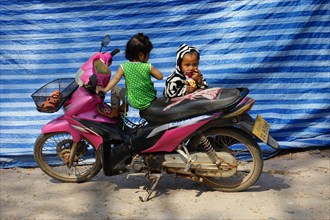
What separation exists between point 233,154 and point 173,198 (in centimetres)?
63

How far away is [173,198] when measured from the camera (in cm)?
479

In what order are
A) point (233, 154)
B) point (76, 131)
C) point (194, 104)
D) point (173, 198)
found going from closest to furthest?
point (194, 104), point (173, 198), point (233, 154), point (76, 131)

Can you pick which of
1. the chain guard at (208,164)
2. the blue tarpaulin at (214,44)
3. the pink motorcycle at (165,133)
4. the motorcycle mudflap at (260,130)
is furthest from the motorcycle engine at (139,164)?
the blue tarpaulin at (214,44)

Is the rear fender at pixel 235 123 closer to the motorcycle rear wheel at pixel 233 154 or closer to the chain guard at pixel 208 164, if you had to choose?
the motorcycle rear wheel at pixel 233 154

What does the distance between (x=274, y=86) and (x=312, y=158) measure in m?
0.80

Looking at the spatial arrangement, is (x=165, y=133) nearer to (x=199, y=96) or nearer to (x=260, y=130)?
(x=199, y=96)

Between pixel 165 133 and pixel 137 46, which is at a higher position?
pixel 137 46

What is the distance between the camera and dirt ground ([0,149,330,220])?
449cm

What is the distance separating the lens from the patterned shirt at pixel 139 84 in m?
4.64

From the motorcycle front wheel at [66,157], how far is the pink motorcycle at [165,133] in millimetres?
15

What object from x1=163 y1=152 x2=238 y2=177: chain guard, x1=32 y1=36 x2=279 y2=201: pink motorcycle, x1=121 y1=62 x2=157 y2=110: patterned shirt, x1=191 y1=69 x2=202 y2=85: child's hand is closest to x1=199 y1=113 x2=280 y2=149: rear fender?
x1=32 y1=36 x2=279 y2=201: pink motorcycle

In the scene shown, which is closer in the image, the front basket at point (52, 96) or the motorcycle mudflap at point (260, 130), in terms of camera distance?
the motorcycle mudflap at point (260, 130)

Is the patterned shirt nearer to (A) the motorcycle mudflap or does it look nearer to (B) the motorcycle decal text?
(B) the motorcycle decal text

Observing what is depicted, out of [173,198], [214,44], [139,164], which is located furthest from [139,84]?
[214,44]
